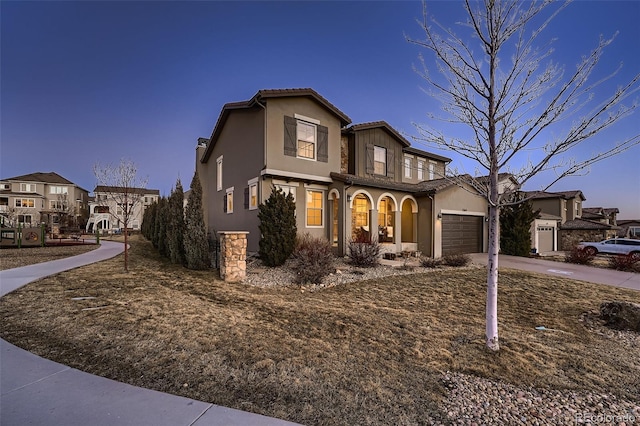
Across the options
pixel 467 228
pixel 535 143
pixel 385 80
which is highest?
pixel 385 80

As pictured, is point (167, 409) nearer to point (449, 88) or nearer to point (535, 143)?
point (449, 88)

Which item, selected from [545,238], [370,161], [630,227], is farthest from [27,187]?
[630,227]

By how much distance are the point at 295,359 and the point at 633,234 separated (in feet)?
181

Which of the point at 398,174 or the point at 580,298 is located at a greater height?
the point at 398,174

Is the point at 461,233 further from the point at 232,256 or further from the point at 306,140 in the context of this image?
the point at 232,256

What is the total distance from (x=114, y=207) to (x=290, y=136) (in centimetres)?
1628

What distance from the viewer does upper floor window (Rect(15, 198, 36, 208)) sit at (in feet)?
124

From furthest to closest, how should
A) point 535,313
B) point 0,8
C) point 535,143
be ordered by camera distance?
point 0,8 < point 535,313 < point 535,143

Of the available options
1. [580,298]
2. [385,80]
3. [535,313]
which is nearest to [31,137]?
[385,80]

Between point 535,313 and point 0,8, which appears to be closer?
point 535,313

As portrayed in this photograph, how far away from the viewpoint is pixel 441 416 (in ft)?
8.55

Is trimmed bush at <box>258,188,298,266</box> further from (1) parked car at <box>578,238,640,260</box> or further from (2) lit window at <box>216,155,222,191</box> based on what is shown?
(1) parked car at <box>578,238,640,260</box>

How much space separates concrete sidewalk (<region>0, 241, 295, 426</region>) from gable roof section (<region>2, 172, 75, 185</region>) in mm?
53599

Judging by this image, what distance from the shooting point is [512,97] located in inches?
171
